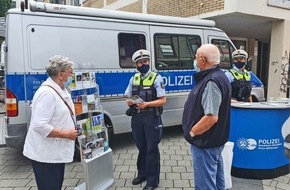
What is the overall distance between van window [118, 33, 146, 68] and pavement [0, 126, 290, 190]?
1.66 metres

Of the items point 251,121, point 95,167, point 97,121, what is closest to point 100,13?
point 97,121

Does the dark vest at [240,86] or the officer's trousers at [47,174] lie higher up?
the dark vest at [240,86]

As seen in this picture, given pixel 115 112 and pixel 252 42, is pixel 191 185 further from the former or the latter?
pixel 252 42

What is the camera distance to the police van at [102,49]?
4.27 meters

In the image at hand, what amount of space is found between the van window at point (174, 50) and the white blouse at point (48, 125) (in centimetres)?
329

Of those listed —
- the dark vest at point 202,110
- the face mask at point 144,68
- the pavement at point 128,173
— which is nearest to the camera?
the dark vest at point 202,110

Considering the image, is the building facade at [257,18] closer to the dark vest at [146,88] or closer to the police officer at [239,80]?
the police officer at [239,80]

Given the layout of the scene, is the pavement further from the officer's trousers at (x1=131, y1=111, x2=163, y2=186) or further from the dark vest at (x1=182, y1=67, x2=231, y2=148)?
the dark vest at (x1=182, y1=67, x2=231, y2=148)

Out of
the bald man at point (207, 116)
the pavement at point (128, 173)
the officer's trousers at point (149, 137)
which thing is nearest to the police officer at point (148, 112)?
the officer's trousers at point (149, 137)

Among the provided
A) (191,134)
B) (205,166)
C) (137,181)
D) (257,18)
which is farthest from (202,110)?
(257,18)

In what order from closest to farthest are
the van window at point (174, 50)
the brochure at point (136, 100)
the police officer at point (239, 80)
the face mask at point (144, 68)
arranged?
the brochure at point (136, 100)
the face mask at point (144, 68)
the police officer at point (239, 80)
the van window at point (174, 50)

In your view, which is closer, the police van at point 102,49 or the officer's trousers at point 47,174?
the officer's trousers at point 47,174

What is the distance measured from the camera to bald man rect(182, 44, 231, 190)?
97.9 inches

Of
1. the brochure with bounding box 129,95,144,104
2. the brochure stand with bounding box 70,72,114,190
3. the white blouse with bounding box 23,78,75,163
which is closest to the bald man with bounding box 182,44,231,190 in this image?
the brochure with bounding box 129,95,144,104
